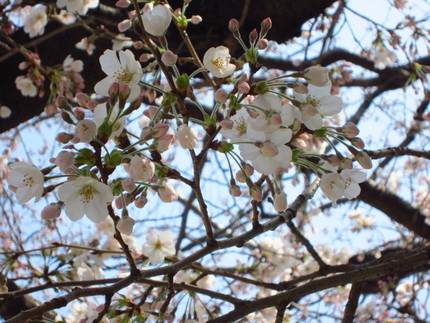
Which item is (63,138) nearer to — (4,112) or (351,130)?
(351,130)

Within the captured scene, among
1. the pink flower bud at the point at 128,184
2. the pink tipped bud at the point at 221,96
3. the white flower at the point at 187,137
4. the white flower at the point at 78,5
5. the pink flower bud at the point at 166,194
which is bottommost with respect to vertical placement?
the pink flower bud at the point at 128,184

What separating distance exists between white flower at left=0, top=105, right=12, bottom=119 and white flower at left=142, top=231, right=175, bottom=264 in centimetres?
93

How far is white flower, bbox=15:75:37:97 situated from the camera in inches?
80.8

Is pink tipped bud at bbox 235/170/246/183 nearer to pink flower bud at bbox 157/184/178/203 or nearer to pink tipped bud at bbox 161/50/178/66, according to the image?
pink flower bud at bbox 157/184/178/203

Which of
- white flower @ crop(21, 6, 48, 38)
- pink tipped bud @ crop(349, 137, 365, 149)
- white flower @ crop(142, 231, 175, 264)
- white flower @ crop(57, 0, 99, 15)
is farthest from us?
white flower @ crop(21, 6, 48, 38)

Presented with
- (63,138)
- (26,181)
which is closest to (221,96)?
(63,138)

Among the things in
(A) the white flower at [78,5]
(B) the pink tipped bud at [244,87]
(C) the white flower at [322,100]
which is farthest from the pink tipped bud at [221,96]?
(A) the white flower at [78,5]

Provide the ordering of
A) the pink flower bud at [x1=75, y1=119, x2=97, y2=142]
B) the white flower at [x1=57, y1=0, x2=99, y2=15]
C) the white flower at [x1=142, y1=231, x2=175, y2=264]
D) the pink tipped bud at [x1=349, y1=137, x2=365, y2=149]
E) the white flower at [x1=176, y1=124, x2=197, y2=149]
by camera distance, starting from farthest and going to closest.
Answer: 1. the white flower at [x1=57, y1=0, x2=99, y2=15]
2. the white flower at [x1=142, y1=231, x2=175, y2=264]
3. the pink tipped bud at [x1=349, y1=137, x2=365, y2=149]
4. the white flower at [x1=176, y1=124, x2=197, y2=149]
5. the pink flower bud at [x1=75, y1=119, x2=97, y2=142]

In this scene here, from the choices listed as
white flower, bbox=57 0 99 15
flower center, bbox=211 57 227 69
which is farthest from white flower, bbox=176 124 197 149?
white flower, bbox=57 0 99 15

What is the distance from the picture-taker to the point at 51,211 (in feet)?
2.95

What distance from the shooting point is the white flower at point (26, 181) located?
0.84 metres

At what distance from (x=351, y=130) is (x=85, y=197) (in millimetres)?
565

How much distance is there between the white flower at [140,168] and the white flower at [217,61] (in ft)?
0.85

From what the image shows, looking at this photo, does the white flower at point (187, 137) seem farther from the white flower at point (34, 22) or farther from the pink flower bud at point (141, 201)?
the white flower at point (34, 22)
